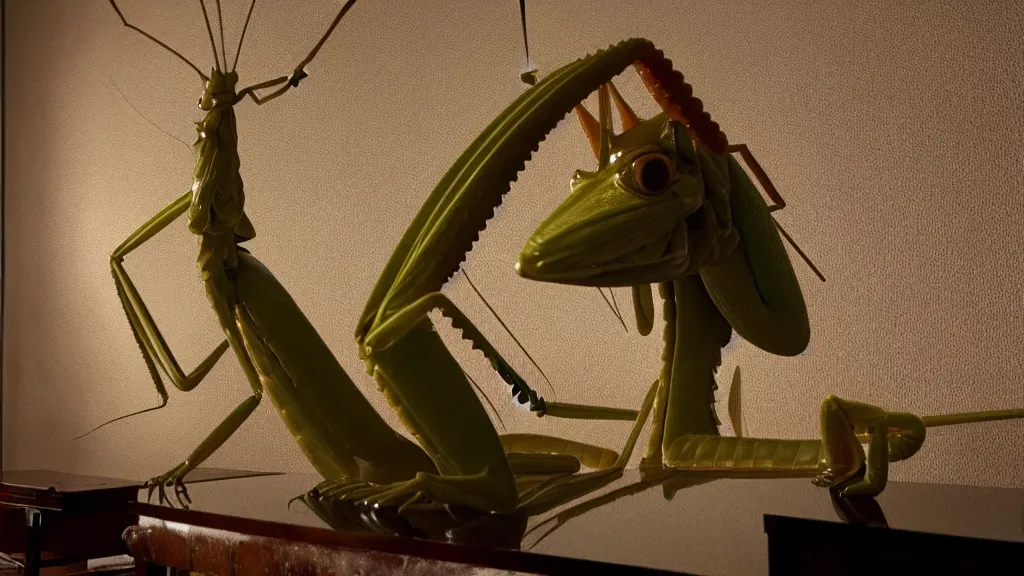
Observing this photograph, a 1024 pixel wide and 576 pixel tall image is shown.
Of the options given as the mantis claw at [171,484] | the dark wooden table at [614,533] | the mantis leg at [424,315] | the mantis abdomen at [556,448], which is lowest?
the dark wooden table at [614,533]

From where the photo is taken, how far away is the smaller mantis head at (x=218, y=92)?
77cm

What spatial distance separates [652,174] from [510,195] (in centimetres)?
91

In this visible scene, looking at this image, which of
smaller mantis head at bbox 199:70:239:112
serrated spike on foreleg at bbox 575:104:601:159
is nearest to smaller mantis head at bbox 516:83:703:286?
serrated spike on foreleg at bbox 575:104:601:159

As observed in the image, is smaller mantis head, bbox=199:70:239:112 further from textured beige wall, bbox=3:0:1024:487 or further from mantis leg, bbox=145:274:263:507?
textured beige wall, bbox=3:0:1024:487

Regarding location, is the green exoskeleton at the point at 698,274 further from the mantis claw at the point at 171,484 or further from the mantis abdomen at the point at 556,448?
the mantis claw at the point at 171,484

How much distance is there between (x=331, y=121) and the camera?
1.85m

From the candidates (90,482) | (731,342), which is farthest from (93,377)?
(731,342)

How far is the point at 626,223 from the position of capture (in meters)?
0.55

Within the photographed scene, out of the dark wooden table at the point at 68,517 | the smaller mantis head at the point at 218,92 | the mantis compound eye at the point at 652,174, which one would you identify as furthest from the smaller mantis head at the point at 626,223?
the dark wooden table at the point at 68,517

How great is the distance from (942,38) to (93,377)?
223 centimetres

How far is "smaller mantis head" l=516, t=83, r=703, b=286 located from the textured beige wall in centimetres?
18

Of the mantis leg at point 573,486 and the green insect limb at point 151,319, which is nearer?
the mantis leg at point 573,486

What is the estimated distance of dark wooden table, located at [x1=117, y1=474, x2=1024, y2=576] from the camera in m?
0.41

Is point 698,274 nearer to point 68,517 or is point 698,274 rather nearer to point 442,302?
point 442,302
